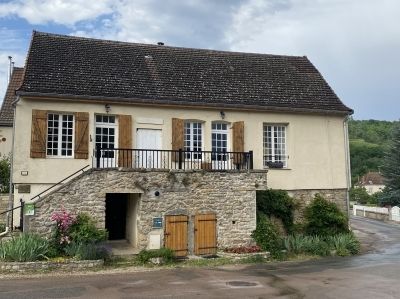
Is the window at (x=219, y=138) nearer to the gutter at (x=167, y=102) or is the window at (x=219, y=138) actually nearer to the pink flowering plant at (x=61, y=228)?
the gutter at (x=167, y=102)

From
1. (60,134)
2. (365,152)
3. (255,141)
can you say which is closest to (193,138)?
(255,141)

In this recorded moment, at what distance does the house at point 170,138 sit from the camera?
17.2m

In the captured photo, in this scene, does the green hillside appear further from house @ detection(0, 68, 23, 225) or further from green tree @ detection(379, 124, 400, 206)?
house @ detection(0, 68, 23, 225)

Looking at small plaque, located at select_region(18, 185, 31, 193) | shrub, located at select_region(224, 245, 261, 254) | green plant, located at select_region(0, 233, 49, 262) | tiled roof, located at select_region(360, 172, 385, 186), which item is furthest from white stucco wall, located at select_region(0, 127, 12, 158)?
tiled roof, located at select_region(360, 172, 385, 186)

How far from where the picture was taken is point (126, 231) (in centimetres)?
1975

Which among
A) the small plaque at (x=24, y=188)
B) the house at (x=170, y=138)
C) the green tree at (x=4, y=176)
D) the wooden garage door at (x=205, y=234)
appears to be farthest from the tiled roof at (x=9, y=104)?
the wooden garage door at (x=205, y=234)

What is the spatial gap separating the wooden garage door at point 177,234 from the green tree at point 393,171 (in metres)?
30.3

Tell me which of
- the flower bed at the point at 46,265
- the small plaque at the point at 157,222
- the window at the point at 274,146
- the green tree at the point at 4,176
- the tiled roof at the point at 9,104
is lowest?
the flower bed at the point at 46,265

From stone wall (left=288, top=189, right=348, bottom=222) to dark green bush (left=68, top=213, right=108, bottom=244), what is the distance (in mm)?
9198

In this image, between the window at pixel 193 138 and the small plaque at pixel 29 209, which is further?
the window at pixel 193 138

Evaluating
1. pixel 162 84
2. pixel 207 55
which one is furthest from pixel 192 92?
pixel 207 55

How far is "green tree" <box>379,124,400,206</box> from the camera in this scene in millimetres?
42031

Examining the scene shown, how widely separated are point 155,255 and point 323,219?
846 centimetres

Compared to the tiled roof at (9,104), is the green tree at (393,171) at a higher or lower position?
lower
